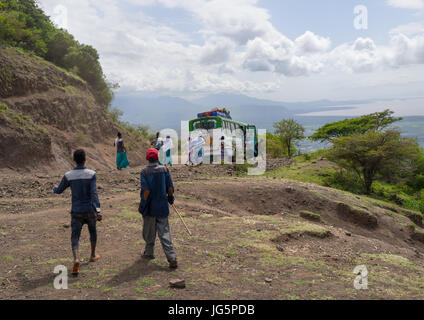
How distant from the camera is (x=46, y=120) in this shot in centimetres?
1875

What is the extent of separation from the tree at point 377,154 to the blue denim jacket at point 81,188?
2005cm

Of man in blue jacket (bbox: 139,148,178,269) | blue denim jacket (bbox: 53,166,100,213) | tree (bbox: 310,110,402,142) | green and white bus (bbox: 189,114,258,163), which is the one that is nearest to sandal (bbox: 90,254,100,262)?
blue denim jacket (bbox: 53,166,100,213)

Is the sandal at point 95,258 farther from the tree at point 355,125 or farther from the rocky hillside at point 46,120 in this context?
the tree at point 355,125

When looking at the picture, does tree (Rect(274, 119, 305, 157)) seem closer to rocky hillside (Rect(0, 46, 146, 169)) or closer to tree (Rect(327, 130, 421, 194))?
tree (Rect(327, 130, 421, 194))

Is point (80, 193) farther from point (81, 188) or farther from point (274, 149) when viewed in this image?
point (274, 149)

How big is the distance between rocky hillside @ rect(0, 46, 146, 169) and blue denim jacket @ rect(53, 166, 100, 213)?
1047 cm

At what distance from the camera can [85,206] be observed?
5.54 metres

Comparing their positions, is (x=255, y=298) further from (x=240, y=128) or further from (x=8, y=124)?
(x=240, y=128)

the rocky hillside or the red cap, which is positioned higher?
the rocky hillside

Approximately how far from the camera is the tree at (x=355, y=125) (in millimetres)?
37969

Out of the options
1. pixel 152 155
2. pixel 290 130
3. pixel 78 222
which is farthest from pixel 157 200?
pixel 290 130

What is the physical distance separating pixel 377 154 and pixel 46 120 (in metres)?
20.6

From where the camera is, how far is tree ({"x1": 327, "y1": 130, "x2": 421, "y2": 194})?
21.4 meters
